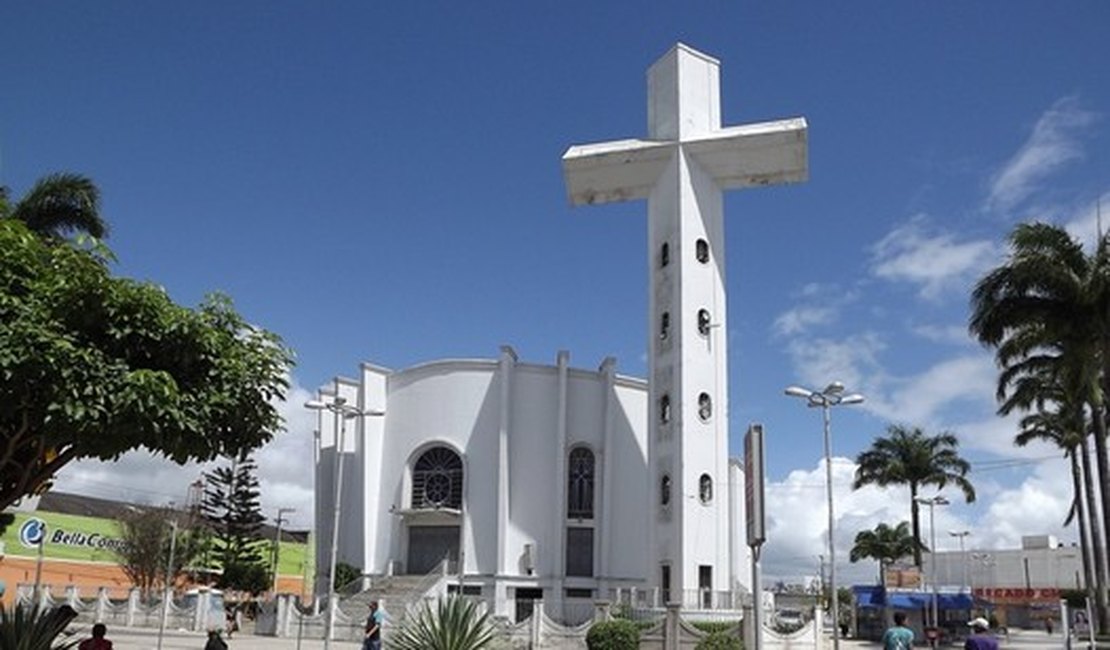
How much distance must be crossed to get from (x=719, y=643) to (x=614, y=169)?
23.5 m

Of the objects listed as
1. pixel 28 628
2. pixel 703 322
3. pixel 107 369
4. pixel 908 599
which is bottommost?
pixel 908 599

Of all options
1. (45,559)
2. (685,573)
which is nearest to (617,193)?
(685,573)

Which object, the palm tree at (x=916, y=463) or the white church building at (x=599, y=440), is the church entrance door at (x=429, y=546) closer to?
the white church building at (x=599, y=440)

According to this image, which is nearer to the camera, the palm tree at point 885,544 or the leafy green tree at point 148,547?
the leafy green tree at point 148,547

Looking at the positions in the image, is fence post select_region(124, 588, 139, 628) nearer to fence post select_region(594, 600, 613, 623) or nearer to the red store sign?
fence post select_region(594, 600, 613, 623)

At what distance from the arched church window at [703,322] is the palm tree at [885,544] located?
34.9 metres

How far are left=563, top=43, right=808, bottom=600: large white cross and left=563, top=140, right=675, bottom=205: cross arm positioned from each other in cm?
5

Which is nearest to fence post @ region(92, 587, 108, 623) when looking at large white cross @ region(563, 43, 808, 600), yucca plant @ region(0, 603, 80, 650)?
large white cross @ region(563, 43, 808, 600)

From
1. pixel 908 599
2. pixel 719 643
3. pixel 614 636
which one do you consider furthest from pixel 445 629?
pixel 908 599

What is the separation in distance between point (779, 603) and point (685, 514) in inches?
504

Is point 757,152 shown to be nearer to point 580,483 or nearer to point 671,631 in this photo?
point 580,483

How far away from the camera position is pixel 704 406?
3956 centimetres

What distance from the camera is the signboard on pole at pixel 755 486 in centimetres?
1059

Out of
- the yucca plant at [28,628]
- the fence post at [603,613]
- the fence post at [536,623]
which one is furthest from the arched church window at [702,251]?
the yucca plant at [28,628]
